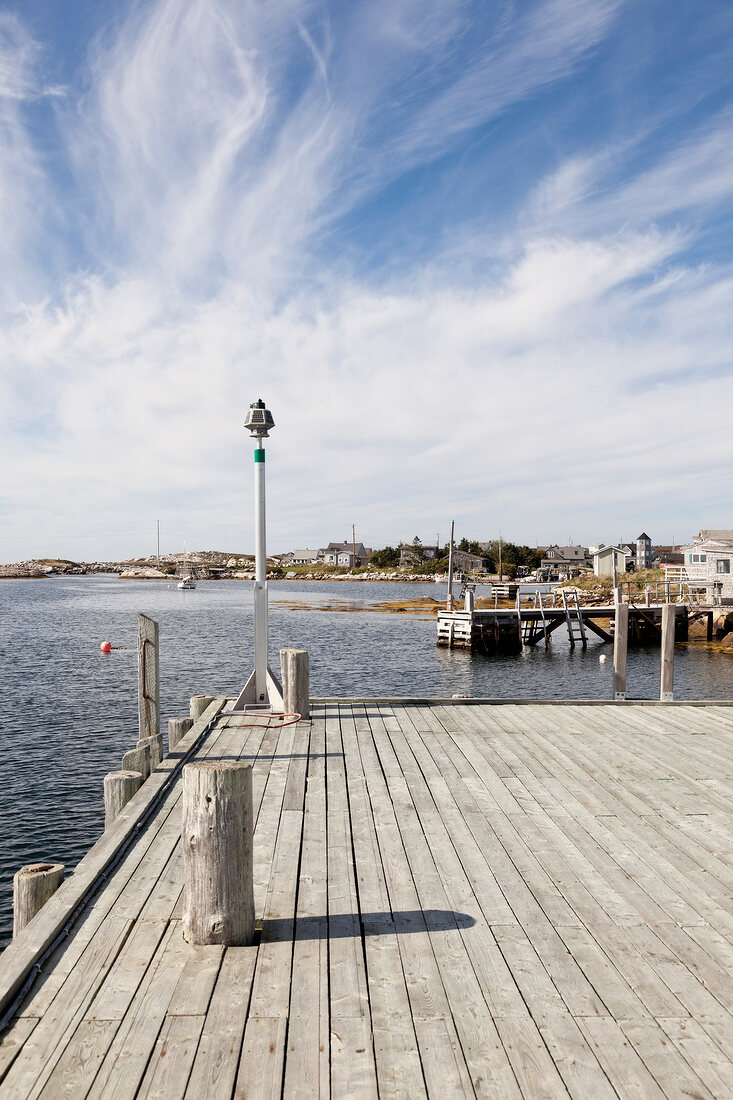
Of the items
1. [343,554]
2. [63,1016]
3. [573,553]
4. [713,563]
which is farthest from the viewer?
[343,554]

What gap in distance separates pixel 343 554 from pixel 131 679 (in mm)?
139253

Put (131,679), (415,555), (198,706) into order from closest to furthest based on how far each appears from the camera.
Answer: (198,706) < (131,679) < (415,555)

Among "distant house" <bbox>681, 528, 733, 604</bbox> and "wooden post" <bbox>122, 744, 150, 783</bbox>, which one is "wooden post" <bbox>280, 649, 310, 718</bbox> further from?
"distant house" <bbox>681, 528, 733, 604</bbox>

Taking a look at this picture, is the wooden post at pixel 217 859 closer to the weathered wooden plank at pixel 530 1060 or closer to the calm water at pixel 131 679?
the weathered wooden plank at pixel 530 1060

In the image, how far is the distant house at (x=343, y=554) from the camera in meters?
161

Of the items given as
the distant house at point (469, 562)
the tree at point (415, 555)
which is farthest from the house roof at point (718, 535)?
the tree at point (415, 555)

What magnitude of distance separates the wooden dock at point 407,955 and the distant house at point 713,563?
41160 millimetres

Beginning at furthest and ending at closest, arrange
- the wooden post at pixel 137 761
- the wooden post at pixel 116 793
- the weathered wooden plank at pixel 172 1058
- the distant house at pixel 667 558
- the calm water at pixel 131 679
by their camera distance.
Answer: the distant house at pixel 667 558 → the calm water at pixel 131 679 → the wooden post at pixel 137 761 → the wooden post at pixel 116 793 → the weathered wooden plank at pixel 172 1058

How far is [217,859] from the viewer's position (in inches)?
141

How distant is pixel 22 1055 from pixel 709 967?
324 centimetres

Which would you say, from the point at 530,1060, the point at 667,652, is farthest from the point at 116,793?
the point at 667,652

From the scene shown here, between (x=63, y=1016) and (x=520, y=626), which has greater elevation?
(x=63, y=1016)

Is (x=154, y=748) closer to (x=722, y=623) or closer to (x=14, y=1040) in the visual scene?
(x=14, y=1040)

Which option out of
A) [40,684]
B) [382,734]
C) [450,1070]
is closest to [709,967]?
[450,1070]
